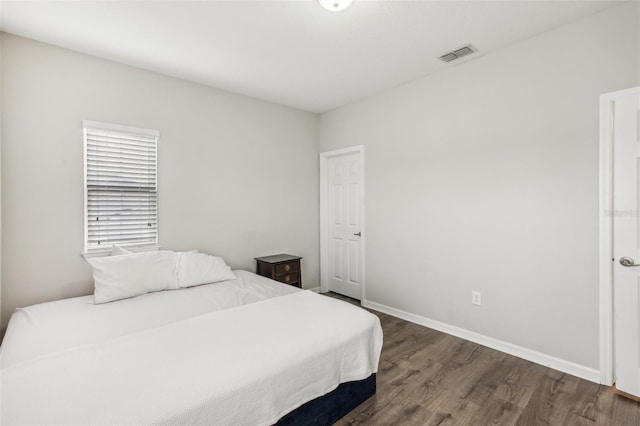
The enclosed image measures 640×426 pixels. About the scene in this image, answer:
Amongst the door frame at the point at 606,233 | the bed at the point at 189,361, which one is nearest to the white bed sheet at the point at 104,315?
the bed at the point at 189,361

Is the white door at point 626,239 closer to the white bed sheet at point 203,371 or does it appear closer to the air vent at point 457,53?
the air vent at point 457,53

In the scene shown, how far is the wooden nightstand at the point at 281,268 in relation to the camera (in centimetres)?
352

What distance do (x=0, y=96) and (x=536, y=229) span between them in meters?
4.36

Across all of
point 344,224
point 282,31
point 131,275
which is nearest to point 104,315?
point 131,275

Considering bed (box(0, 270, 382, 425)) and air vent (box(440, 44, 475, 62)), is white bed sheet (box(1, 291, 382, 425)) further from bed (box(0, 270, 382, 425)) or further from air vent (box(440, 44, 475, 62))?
air vent (box(440, 44, 475, 62))

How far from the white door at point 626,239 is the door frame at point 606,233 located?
0.08 ft

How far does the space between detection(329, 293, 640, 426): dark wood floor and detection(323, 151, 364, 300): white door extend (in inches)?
59.1

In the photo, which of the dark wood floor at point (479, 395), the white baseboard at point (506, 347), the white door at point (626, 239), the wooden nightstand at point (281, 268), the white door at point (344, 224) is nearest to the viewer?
the dark wood floor at point (479, 395)

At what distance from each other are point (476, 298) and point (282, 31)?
114 inches

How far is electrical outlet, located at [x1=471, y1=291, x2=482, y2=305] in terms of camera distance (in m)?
2.81

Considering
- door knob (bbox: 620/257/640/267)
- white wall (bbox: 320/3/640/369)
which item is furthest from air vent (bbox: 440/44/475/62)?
door knob (bbox: 620/257/640/267)

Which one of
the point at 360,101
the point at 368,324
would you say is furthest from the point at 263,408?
the point at 360,101

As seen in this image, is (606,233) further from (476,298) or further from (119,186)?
(119,186)

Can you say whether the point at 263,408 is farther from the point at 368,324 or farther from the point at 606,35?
the point at 606,35
